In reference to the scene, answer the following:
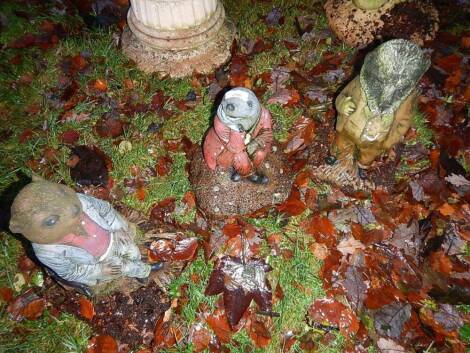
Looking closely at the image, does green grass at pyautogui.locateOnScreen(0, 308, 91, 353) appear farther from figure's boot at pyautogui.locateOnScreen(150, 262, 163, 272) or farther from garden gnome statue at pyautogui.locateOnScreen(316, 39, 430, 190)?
garden gnome statue at pyautogui.locateOnScreen(316, 39, 430, 190)

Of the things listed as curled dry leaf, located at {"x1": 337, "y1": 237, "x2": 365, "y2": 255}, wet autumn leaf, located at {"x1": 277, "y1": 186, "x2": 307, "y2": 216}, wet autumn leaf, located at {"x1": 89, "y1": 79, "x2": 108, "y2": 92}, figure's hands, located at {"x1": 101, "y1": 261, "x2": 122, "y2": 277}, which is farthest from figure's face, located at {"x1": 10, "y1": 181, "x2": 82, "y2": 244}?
wet autumn leaf, located at {"x1": 89, "y1": 79, "x2": 108, "y2": 92}

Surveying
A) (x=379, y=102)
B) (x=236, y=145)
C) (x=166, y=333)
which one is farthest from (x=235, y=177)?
(x=166, y=333)

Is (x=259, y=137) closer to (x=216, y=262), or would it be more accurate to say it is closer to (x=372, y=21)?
(x=216, y=262)

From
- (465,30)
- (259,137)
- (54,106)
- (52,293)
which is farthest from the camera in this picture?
(465,30)

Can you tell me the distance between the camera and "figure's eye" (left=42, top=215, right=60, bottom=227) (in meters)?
1.96

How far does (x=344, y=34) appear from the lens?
458 cm

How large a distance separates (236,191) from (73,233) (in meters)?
1.52

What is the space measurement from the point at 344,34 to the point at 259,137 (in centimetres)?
245

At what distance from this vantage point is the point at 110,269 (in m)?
2.59

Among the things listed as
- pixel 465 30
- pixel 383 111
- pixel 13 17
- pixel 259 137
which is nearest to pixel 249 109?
pixel 259 137

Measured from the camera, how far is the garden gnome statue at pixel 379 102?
2.38 meters

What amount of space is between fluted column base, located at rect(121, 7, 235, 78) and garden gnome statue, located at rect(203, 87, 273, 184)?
1.77 m

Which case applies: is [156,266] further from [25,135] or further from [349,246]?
[25,135]

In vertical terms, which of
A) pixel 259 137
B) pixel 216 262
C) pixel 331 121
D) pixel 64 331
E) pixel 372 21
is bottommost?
pixel 64 331
